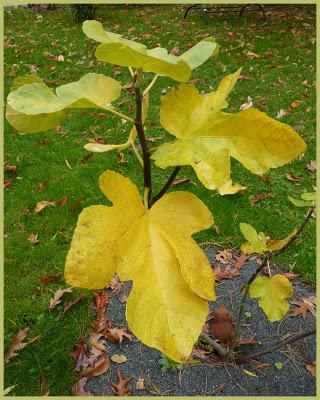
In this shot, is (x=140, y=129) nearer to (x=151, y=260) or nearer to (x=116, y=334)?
(x=151, y=260)

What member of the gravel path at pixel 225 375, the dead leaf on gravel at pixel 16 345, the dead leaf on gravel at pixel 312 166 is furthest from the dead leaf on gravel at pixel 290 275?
the dead leaf on gravel at pixel 16 345

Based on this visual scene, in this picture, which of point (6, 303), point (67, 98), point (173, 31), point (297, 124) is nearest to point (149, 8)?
point (173, 31)

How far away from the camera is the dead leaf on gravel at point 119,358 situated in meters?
2.28

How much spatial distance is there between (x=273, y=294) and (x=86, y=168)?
259cm

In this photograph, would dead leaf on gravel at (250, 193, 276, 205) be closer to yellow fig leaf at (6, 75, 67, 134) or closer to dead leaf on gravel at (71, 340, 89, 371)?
dead leaf on gravel at (71, 340, 89, 371)

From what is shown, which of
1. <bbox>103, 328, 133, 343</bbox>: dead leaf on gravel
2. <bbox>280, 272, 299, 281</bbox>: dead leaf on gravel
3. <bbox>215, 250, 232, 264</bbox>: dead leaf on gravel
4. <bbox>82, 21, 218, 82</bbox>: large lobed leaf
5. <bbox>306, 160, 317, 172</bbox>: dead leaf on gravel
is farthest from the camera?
<bbox>306, 160, 317, 172</bbox>: dead leaf on gravel

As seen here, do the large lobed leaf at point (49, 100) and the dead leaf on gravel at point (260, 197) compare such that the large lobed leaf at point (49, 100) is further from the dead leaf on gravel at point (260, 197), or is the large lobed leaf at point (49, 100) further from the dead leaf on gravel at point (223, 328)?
the dead leaf on gravel at point (260, 197)

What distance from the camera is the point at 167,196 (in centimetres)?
112

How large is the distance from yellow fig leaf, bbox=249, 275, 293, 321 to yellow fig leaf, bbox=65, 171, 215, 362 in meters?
0.79

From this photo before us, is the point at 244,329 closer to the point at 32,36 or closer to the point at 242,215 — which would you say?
the point at 242,215

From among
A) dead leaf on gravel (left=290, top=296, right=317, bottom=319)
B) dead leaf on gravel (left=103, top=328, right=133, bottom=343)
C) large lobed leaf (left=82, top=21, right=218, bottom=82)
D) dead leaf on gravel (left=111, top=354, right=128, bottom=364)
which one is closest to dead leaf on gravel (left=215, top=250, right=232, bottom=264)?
dead leaf on gravel (left=290, top=296, right=317, bottom=319)

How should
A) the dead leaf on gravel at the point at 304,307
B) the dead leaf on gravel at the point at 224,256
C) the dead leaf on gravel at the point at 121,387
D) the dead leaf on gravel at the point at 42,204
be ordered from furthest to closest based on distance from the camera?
the dead leaf on gravel at the point at 42,204 → the dead leaf on gravel at the point at 224,256 → the dead leaf on gravel at the point at 304,307 → the dead leaf on gravel at the point at 121,387

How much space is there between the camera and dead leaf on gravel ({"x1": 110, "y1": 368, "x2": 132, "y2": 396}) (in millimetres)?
2131

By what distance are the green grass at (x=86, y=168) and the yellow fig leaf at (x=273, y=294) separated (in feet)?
3.76
